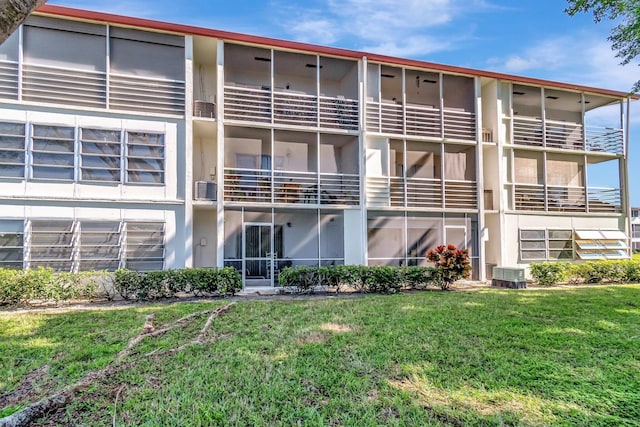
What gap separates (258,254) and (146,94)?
6.27 metres

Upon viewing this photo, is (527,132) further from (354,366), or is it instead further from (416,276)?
(354,366)

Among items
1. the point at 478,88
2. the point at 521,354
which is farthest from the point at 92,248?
the point at 478,88

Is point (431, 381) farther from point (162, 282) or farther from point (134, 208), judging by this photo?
point (134, 208)

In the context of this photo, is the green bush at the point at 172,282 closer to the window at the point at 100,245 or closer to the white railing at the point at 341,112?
the window at the point at 100,245

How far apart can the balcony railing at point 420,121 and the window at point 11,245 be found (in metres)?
11.5

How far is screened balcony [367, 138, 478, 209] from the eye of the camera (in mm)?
13938

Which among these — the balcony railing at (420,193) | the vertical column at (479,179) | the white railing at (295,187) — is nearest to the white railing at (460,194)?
the balcony railing at (420,193)

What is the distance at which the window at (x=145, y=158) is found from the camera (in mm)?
11383

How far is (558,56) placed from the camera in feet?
51.5

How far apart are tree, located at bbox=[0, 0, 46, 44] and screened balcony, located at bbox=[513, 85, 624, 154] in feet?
54.7

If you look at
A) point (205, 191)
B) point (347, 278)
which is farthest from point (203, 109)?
point (347, 278)

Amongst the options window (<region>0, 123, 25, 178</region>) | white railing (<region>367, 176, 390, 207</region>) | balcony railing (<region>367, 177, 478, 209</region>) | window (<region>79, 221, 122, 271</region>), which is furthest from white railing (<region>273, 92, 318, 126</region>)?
window (<region>0, 123, 25, 178</region>)

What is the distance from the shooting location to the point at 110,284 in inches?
392

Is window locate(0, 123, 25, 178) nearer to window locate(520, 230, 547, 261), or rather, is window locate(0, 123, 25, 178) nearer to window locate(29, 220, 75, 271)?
window locate(29, 220, 75, 271)
